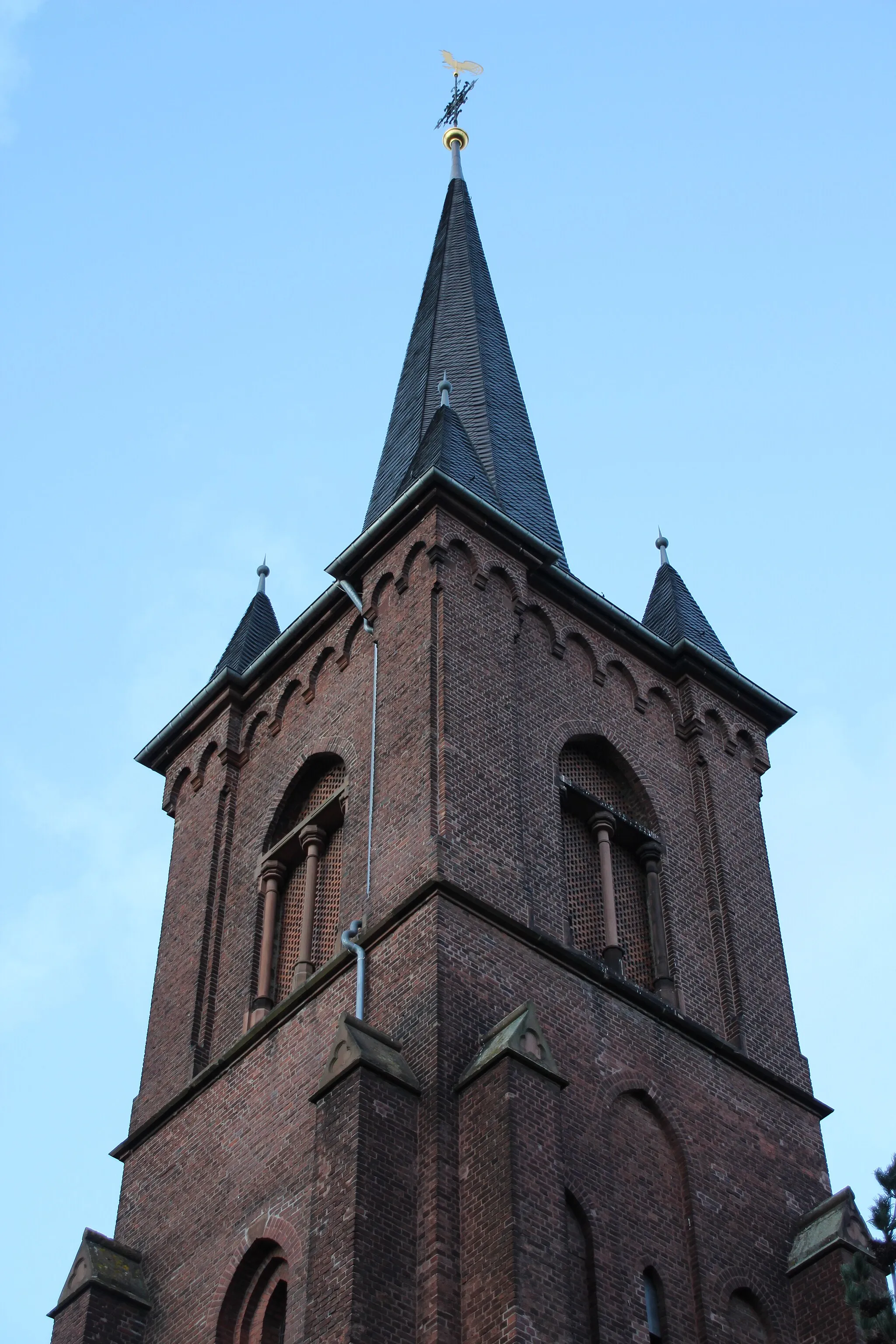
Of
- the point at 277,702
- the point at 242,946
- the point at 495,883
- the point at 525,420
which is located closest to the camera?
the point at 495,883

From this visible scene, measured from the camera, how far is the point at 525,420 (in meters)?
31.6

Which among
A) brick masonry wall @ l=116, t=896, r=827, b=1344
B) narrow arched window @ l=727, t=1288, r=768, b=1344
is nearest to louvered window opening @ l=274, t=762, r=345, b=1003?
brick masonry wall @ l=116, t=896, r=827, b=1344

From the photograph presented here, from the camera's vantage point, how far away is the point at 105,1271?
71.9ft

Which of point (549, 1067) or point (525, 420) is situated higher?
point (525, 420)

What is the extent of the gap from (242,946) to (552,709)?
178 inches

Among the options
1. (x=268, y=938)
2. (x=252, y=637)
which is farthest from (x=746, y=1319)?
(x=252, y=637)

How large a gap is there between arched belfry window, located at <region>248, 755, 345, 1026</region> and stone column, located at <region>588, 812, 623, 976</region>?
116 inches

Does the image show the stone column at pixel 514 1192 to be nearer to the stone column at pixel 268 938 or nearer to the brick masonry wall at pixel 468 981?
the brick masonry wall at pixel 468 981

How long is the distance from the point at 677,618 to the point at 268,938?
777 cm

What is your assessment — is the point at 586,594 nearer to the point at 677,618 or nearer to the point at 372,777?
the point at 677,618

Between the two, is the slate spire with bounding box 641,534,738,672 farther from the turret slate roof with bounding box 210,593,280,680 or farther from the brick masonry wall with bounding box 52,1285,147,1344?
the brick masonry wall with bounding box 52,1285,147,1344

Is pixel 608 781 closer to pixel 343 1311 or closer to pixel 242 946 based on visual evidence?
pixel 242 946

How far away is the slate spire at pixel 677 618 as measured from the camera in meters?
28.6

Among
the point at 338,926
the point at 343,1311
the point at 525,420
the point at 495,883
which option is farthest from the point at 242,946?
the point at 525,420
